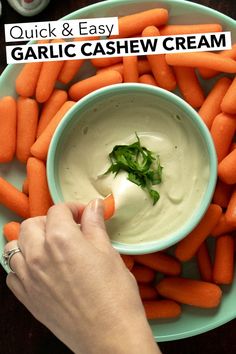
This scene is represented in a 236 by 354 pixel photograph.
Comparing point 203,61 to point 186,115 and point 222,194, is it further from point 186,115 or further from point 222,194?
point 222,194

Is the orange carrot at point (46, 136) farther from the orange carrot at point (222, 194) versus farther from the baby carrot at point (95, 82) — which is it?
the orange carrot at point (222, 194)

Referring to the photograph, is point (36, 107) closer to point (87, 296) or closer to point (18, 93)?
point (18, 93)

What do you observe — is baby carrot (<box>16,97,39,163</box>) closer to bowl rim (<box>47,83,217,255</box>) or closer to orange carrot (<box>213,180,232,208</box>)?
bowl rim (<box>47,83,217,255</box>)

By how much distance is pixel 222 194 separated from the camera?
871mm

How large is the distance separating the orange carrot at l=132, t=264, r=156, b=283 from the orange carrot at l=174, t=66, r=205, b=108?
0.25m

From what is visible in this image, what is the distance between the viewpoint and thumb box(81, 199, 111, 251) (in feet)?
2.22

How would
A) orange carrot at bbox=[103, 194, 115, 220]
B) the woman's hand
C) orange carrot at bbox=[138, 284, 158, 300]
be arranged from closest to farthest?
the woman's hand < orange carrot at bbox=[103, 194, 115, 220] < orange carrot at bbox=[138, 284, 158, 300]

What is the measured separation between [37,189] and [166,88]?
0.76ft

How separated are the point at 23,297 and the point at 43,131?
26 centimetres

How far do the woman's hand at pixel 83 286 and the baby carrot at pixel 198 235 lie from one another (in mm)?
208

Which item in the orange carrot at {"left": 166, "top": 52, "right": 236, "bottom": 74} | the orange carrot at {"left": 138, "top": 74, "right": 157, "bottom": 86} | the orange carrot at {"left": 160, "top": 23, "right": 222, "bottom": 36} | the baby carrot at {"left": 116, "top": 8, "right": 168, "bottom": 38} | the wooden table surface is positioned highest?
the baby carrot at {"left": 116, "top": 8, "right": 168, "bottom": 38}

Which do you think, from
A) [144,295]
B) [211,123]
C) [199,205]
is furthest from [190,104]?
[144,295]

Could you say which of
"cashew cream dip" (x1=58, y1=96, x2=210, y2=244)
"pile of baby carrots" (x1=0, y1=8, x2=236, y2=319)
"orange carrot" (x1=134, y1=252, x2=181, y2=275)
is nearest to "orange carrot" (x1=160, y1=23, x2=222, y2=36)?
"pile of baby carrots" (x1=0, y1=8, x2=236, y2=319)

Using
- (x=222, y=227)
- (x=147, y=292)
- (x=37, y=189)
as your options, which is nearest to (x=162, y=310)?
(x=147, y=292)
